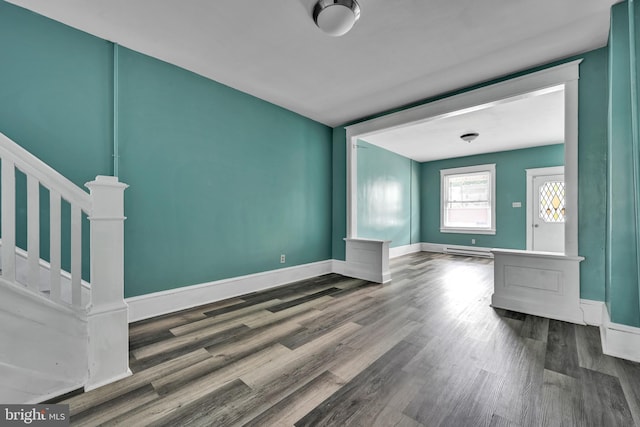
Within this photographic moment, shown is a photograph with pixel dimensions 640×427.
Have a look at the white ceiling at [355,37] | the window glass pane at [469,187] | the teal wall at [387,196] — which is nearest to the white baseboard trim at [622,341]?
the white ceiling at [355,37]

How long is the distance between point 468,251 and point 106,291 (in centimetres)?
736

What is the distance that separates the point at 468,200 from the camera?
699 centimetres

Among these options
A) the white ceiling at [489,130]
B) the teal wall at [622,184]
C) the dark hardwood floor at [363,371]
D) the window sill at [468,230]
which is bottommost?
the dark hardwood floor at [363,371]

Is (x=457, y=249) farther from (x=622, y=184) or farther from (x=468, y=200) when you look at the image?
(x=622, y=184)

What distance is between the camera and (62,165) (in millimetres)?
2174

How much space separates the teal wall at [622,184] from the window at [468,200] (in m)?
4.92

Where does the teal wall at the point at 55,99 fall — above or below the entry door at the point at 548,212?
above

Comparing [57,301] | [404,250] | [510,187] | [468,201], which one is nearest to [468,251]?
[468,201]

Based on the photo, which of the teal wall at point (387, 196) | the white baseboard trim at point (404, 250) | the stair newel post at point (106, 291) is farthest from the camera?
the white baseboard trim at point (404, 250)

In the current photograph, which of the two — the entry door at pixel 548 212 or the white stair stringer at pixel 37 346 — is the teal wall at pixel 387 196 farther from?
the white stair stringer at pixel 37 346

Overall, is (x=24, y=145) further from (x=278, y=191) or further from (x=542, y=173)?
(x=542, y=173)

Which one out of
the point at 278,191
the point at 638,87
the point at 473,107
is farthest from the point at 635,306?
the point at 278,191

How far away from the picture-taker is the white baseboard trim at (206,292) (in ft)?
8.36

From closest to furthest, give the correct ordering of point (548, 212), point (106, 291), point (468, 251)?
point (106, 291) → point (548, 212) → point (468, 251)
